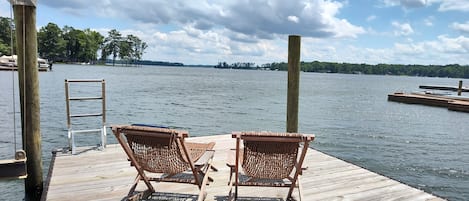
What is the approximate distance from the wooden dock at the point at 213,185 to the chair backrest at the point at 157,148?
1.29ft

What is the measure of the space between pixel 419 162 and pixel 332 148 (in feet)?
8.61

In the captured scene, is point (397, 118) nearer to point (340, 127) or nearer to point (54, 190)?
point (340, 127)

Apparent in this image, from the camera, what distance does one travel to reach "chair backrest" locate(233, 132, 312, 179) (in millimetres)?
3248

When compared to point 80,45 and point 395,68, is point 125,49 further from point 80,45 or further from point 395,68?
point 395,68

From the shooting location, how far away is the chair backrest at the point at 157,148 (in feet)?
10.9

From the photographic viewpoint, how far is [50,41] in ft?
271

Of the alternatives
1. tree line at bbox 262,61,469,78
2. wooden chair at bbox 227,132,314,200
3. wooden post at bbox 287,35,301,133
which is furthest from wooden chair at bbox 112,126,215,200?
tree line at bbox 262,61,469,78

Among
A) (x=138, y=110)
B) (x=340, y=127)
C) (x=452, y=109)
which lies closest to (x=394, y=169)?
(x=340, y=127)

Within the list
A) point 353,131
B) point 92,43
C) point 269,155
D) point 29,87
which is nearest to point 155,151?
point 269,155

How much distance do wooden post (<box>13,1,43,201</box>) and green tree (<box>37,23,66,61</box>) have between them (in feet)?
286

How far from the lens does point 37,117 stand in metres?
4.52

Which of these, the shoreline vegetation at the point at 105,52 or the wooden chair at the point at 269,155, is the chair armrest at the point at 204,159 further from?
the shoreline vegetation at the point at 105,52

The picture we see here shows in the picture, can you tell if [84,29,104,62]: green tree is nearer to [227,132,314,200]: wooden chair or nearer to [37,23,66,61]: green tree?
[37,23,66,61]: green tree

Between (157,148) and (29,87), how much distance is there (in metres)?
2.17
